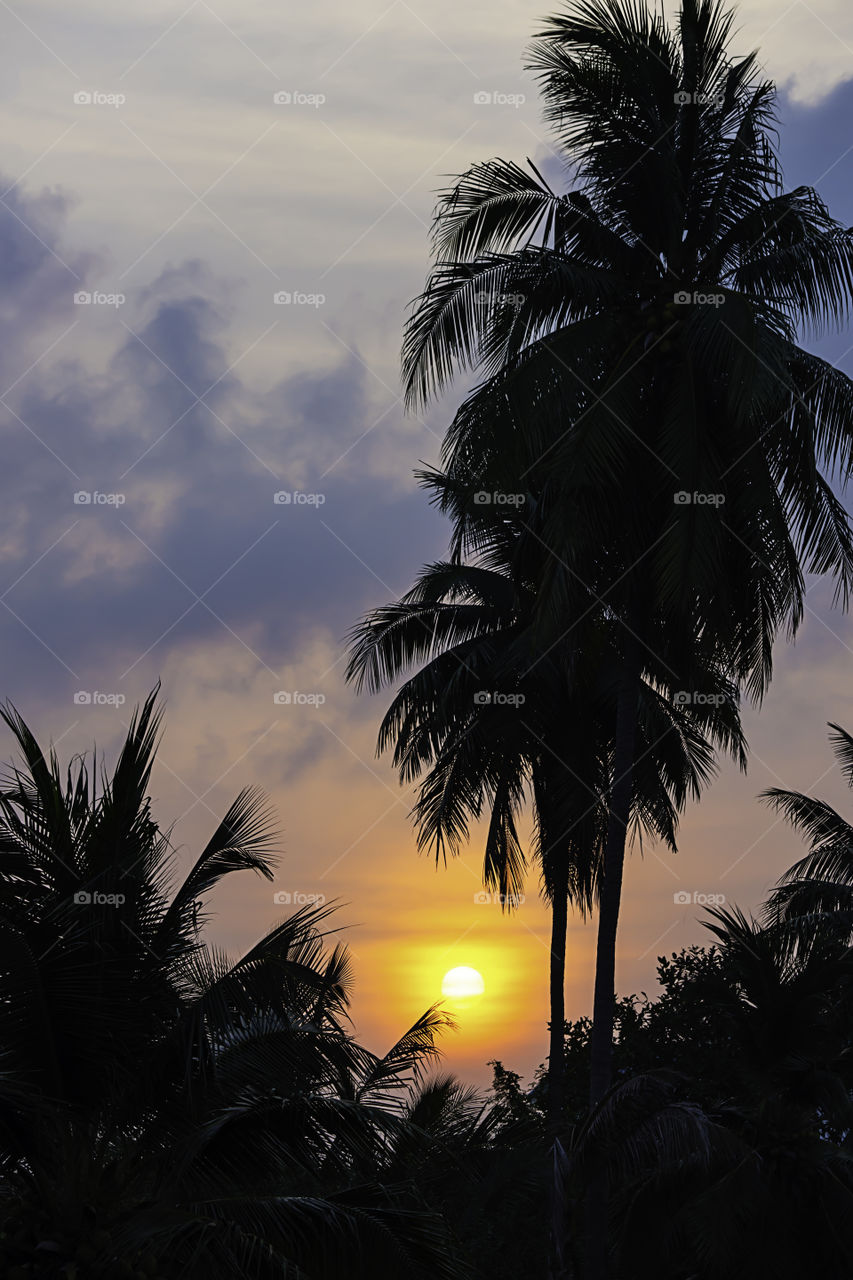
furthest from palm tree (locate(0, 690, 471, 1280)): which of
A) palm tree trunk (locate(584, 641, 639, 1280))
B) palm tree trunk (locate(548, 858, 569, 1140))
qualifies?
palm tree trunk (locate(548, 858, 569, 1140))

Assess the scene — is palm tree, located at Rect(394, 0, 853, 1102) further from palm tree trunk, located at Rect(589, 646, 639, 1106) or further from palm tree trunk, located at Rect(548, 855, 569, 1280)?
palm tree trunk, located at Rect(548, 855, 569, 1280)

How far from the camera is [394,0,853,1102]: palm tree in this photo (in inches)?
618

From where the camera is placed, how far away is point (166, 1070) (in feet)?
35.9

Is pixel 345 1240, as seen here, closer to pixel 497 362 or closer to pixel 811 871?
pixel 497 362

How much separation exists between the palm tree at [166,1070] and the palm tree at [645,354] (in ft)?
19.2

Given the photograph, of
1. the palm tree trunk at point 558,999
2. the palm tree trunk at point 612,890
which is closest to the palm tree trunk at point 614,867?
the palm tree trunk at point 612,890

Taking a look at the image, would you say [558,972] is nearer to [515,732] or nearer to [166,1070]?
[515,732]

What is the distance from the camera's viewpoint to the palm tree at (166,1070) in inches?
385

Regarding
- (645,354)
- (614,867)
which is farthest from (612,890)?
(645,354)

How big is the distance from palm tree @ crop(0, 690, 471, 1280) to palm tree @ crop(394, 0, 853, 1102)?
5.85m

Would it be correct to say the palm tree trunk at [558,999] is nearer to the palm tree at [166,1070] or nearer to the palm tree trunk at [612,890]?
the palm tree trunk at [612,890]

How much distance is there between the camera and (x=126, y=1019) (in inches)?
427

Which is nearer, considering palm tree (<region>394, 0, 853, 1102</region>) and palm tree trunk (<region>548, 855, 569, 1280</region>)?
palm tree (<region>394, 0, 853, 1102</region>)

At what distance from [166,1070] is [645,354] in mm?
9674
